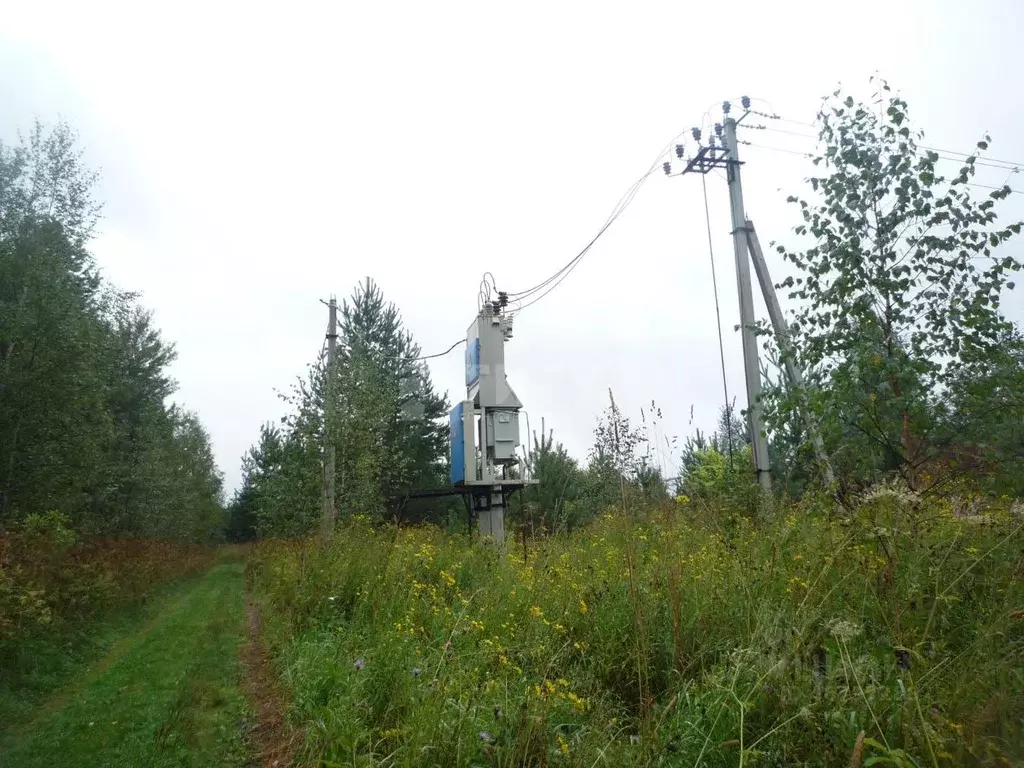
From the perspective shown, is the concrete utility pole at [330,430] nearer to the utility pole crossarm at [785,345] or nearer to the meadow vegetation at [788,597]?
the meadow vegetation at [788,597]

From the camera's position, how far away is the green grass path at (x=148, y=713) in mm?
4887

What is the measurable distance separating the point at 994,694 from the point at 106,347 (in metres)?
17.6

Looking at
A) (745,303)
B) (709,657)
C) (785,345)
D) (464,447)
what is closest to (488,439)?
(464,447)

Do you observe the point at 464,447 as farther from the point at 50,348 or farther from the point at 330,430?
the point at 50,348

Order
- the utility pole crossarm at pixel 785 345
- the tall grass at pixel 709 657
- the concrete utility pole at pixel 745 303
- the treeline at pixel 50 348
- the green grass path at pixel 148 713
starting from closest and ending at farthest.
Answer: the tall grass at pixel 709 657 → the green grass path at pixel 148 713 → the utility pole crossarm at pixel 785 345 → the concrete utility pole at pixel 745 303 → the treeline at pixel 50 348

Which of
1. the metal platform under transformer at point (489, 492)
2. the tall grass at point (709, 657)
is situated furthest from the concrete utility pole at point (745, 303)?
the metal platform under transformer at point (489, 492)

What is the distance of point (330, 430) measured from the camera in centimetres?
1566

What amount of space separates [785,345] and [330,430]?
11.5 m

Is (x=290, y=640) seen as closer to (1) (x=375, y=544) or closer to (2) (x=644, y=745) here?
(1) (x=375, y=544)

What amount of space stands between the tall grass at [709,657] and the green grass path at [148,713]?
697 millimetres

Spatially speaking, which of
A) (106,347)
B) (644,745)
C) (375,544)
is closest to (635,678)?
(644,745)

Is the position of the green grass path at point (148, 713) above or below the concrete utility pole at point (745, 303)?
below

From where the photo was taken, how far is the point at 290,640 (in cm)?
724

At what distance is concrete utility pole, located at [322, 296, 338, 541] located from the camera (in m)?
14.3
